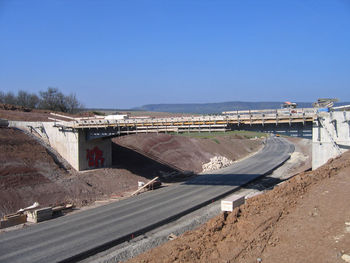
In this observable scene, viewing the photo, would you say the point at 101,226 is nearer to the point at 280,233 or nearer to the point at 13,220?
the point at 13,220

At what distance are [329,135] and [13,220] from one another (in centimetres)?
2836

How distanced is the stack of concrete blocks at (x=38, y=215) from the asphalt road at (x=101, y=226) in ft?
2.62

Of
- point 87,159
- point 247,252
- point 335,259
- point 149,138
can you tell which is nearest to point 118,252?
point 247,252

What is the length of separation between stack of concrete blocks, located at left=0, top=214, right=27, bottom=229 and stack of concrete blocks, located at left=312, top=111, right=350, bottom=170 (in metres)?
26.7

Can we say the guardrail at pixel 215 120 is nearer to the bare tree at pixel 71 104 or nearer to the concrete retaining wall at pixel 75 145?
the concrete retaining wall at pixel 75 145

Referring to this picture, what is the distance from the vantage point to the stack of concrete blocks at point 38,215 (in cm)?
2705

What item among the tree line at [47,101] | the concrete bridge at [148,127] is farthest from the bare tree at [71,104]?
the concrete bridge at [148,127]

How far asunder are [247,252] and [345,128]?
18.6 m

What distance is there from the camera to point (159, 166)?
5225 centimetres

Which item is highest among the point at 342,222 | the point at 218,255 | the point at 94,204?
the point at 342,222

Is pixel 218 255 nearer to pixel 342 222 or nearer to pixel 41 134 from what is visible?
pixel 342 222

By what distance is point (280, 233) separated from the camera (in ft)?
53.1

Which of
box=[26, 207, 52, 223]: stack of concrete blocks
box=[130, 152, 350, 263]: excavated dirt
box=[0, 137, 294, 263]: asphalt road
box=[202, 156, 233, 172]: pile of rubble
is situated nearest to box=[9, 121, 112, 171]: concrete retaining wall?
box=[0, 137, 294, 263]: asphalt road

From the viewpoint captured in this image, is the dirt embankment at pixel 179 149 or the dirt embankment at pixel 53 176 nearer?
the dirt embankment at pixel 53 176
